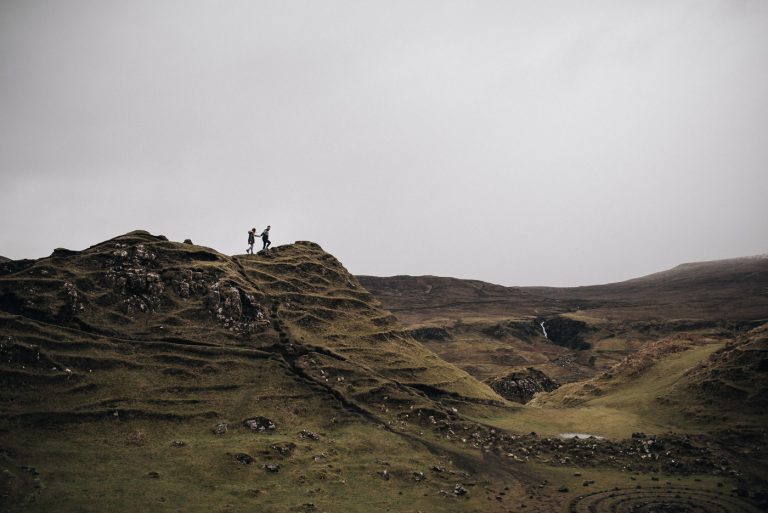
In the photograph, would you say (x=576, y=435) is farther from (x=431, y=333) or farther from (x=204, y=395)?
(x=431, y=333)

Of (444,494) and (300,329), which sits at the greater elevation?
(300,329)

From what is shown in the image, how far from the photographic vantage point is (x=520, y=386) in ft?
283

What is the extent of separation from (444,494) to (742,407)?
33.9 metres

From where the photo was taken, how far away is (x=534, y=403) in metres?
75.9

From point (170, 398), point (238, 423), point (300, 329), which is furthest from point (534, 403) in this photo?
point (170, 398)

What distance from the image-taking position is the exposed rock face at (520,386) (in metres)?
84.6

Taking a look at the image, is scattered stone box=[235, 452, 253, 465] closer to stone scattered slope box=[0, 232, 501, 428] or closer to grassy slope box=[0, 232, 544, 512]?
grassy slope box=[0, 232, 544, 512]

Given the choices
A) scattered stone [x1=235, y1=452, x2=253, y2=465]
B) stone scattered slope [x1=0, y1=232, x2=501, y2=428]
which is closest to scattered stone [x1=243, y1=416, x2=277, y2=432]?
stone scattered slope [x1=0, y1=232, x2=501, y2=428]

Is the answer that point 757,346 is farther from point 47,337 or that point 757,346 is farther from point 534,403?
point 47,337

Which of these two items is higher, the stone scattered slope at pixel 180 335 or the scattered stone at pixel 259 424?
the stone scattered slope at pixel 180 335

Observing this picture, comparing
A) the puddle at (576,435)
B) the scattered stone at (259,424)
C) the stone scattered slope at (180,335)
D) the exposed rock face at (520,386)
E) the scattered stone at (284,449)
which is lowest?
the exposed rock face at (520,386)

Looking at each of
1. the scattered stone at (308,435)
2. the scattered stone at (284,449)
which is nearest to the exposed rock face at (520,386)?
the scattered stone at (308,435)

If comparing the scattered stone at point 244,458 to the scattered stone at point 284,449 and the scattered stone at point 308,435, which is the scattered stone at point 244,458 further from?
the scattered stone at point 308,435

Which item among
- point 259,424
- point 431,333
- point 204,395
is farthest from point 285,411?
point 431,333
